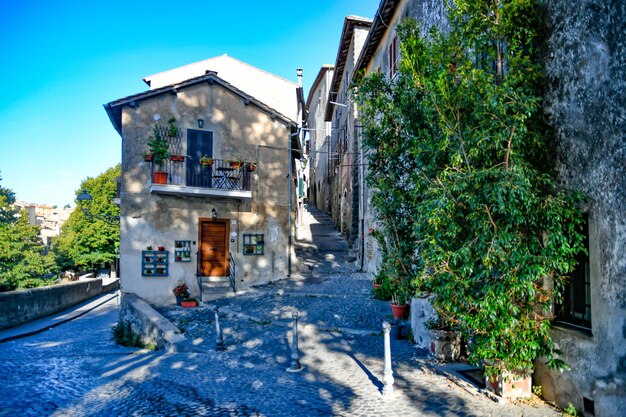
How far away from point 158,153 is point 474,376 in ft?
42.1

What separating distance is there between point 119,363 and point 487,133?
8.51 m

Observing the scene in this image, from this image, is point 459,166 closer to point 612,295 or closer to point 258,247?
point 612,295

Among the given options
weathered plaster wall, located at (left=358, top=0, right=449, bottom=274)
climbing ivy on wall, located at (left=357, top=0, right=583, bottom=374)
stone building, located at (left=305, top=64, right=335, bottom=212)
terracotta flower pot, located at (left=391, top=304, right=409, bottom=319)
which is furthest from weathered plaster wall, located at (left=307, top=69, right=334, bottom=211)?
climbing ivy on wall, located at (left=357, top=0, right=583, bottom=374)

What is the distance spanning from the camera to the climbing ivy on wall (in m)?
5.17

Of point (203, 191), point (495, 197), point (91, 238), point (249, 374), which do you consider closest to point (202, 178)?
point (203, 191)

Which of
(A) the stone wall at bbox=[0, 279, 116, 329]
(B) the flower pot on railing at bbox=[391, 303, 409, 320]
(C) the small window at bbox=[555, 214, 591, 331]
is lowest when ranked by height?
(A) the stone wall at bbox=[0, 279, 116, 329]

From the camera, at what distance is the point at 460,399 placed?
590 cm

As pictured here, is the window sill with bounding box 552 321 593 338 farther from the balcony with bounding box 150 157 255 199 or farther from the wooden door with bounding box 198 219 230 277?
the wooden door with bounding box 198 219 230 277

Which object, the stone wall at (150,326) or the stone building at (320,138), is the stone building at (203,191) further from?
the stone building at (320,138)

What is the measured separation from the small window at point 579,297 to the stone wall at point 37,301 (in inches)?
702

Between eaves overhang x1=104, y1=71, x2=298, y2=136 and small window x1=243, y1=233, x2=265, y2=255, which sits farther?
small window x1=243, y1=233, x2=265, y2=255

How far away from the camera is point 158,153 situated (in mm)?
15430

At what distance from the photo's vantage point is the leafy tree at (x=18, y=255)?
28922mm

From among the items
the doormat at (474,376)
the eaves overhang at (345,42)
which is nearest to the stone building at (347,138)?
the eaves overhang at (345,42)
